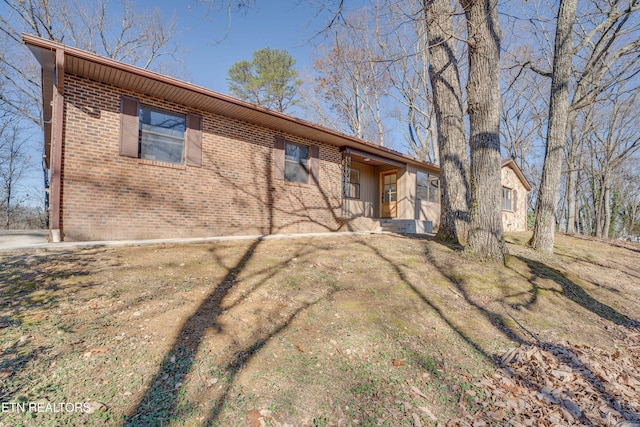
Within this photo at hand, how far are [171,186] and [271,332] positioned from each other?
17.4ft

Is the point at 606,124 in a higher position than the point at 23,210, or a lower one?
higher

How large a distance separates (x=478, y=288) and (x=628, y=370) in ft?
5.27

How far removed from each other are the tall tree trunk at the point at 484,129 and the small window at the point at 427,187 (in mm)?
7266

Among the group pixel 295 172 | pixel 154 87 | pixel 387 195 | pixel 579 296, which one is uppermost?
pixel 154 87

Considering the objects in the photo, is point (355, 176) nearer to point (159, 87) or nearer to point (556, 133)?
point (556, 133)

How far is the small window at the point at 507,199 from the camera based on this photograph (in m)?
16.2

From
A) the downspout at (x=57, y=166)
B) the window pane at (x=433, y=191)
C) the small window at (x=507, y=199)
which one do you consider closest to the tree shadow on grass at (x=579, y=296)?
the window pane at (x=433, y=191)

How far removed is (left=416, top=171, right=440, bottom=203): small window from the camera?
1262 centimetres

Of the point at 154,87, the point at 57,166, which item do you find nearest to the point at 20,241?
the point at 57,166

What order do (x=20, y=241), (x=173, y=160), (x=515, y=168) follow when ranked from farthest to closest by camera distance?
(x=515, y=168)
(x=173, y=160)
(x=20, y=241)

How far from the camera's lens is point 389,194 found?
1238cm

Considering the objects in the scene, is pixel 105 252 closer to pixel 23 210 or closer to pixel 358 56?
pixel 358 56

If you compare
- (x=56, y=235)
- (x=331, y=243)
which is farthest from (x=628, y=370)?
(x=56, y=235)

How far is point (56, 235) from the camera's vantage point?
5.14 m
